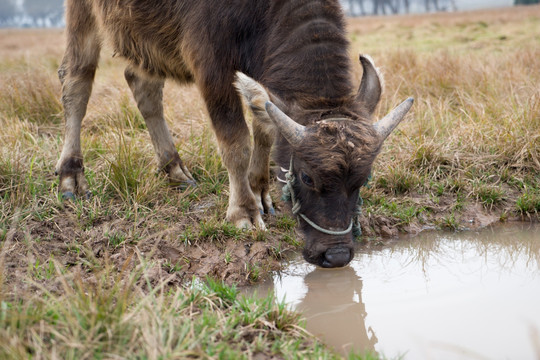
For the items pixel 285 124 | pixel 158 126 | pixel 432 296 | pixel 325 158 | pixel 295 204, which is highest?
pixel 285 124

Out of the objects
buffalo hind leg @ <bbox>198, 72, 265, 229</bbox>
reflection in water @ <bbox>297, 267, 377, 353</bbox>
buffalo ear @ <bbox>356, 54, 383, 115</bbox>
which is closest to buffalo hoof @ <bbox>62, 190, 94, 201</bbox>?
buffalo hind leg @ <bbox>198, 72, 265, 229</bbox>

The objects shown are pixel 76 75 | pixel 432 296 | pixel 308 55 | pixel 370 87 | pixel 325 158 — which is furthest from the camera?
pixel 76 75

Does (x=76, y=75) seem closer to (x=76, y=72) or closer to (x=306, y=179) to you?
(x=76, y=72)

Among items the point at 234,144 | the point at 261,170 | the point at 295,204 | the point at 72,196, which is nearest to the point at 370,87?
the point at 295,204

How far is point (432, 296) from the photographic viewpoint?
365cm

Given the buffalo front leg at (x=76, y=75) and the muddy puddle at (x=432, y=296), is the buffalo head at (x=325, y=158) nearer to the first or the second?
the muddy puddle at (x=432, y=296)

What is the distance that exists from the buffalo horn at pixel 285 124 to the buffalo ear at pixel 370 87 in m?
0.59

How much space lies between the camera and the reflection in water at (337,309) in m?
3.18

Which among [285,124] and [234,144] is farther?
[234,144]

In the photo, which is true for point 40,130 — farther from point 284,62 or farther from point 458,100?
point 458,100

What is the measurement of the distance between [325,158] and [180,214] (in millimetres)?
1732

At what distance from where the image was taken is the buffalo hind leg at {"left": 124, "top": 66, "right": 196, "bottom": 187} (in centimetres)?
546

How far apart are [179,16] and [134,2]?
0.49 meters

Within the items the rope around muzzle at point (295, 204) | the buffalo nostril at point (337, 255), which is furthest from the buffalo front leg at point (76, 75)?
the buffalo nostril at point (337, 255)
